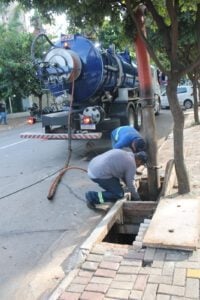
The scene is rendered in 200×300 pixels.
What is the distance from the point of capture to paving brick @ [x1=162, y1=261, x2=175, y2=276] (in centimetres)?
360

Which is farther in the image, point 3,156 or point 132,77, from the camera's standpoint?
point 132,77

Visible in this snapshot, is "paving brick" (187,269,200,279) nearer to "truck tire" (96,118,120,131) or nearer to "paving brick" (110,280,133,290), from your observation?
"paving brick" (110,280,133,290)

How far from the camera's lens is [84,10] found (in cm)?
545

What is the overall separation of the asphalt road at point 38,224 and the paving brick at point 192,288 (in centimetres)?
123

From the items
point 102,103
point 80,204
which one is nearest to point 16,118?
point 102,103

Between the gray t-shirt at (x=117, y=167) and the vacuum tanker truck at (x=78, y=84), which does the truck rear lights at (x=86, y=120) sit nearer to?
the vacuum tanker truck at (x=78, y=84)

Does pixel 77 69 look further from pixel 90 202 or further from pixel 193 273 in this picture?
pixel 193 273

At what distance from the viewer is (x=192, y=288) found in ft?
11.0

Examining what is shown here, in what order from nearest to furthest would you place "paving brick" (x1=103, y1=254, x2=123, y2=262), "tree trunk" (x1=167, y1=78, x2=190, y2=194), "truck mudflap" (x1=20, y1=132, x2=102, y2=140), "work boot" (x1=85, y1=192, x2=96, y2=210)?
"paving brick" (x1=103, y1=254, x2=123, y2=262), "tree trunk" (x1=167, y1=78, x2=190, y2=194), "work boot" (x1=85, y1=192, x2=96, y2=210), "truck mudflap" (x1=20, y1=132, x2=102, y2=140)

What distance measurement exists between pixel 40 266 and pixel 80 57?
22.1 ft

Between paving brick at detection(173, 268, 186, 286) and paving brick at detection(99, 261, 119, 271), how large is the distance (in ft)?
1.75

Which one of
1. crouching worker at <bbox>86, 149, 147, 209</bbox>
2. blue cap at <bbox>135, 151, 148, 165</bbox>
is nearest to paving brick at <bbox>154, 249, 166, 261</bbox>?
crouching worker at <bbox>86, 149, 147, 209</bbox>

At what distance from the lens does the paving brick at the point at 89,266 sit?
3820 millimetres

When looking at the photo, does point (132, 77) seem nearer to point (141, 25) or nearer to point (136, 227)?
A: point (141, 25)
